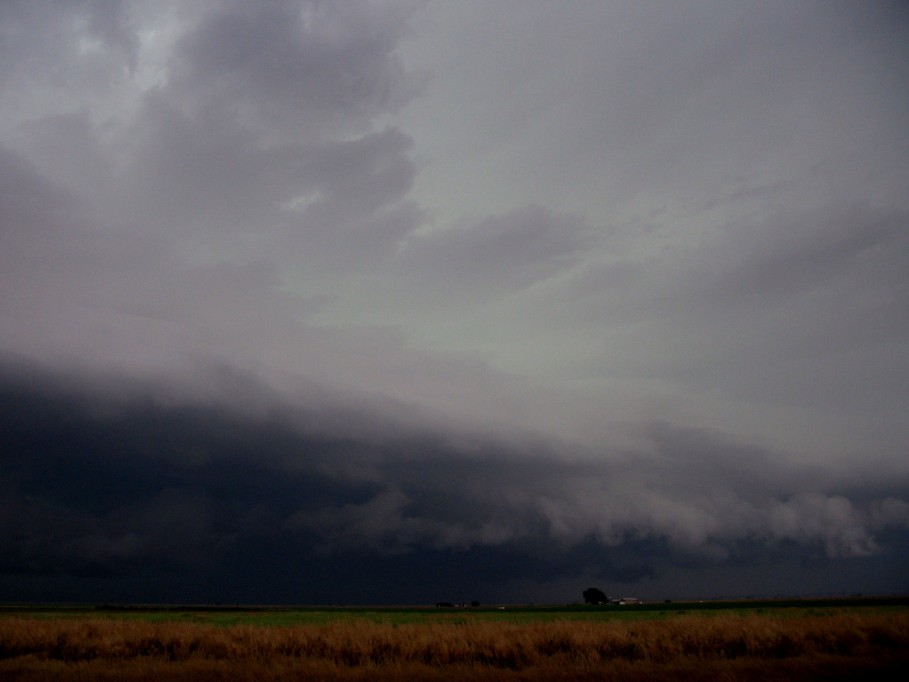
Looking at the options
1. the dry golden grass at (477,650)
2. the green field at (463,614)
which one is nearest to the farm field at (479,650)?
the dry golden grass at (477,650)

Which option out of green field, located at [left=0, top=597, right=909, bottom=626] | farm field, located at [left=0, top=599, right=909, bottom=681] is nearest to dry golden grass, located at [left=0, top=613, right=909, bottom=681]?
farm field, located at [left=0, top=599, right=909, bottom=681]

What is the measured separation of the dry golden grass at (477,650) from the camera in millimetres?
30422

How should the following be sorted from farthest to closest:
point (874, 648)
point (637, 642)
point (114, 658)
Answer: point (114, 658) < point (637, 642) < point (874, 648)

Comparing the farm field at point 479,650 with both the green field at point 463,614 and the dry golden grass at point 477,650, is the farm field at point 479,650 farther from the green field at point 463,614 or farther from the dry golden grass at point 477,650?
the green field at point 463,614

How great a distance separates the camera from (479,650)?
37031 millimetres

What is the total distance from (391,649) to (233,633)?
12.8m

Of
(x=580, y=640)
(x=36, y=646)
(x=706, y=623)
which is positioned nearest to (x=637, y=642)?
(x=580, y=640)

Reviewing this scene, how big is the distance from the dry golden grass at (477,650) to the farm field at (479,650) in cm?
8

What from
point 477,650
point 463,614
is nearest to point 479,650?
point 477,650

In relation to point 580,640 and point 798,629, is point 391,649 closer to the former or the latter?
point 580,640

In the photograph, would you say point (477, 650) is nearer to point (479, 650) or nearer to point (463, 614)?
point (479, 650)

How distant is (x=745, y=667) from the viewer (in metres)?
29.1

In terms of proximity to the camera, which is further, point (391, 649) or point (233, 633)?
point (233, 633)

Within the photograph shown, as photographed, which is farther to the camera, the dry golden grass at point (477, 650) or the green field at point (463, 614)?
the green field at point (463, 614)
